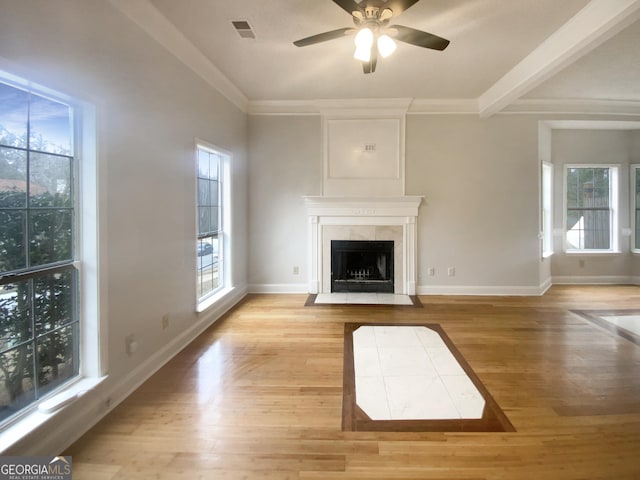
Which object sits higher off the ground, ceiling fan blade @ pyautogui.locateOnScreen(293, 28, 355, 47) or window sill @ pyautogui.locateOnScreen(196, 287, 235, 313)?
ceiling fan blade @ pyautogui.locateOnScreen(293, 28, 355, 47)

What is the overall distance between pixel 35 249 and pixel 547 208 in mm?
6567

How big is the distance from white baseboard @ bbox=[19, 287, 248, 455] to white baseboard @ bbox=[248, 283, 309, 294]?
202 cm

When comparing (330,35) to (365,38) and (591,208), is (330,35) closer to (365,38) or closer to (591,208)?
(365,38)

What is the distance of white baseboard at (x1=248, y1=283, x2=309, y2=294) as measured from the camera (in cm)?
517

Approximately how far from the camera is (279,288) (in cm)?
518

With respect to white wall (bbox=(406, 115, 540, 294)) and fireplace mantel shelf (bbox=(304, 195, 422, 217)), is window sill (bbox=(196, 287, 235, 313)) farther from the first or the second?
white wall (bbox=(406, 115, 540, 294))

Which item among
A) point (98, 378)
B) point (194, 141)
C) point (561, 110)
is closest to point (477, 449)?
point (98, 378)

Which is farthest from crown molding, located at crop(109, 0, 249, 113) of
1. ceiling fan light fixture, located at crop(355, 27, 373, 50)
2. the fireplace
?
the fireplace

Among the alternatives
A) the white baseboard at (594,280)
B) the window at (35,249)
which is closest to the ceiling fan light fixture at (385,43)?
the window at (35,249)

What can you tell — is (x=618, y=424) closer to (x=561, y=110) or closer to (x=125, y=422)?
(x=125, y=422)

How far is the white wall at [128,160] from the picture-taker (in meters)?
1.75

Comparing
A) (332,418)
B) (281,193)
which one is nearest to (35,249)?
(332,418)

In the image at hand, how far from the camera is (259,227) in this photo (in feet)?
16.9

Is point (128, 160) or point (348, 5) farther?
point (128, 160)
